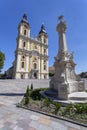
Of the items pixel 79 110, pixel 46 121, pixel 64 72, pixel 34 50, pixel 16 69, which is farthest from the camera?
pixel 34 50

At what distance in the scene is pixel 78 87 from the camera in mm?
9508

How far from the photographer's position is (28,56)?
48719 mm

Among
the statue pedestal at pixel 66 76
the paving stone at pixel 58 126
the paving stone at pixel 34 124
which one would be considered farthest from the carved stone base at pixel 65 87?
the paving stone at pixel 34 124

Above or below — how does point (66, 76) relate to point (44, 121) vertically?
above

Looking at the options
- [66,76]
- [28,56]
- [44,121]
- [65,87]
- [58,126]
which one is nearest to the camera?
[58,126]

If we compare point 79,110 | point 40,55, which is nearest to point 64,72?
point 79,110

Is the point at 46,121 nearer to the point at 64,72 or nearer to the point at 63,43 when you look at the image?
the point at 64,72

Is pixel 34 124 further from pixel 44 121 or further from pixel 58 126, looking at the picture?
pixel 58 126

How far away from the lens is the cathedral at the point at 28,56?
45216 mm

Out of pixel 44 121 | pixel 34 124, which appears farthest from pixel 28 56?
pixel 34 124

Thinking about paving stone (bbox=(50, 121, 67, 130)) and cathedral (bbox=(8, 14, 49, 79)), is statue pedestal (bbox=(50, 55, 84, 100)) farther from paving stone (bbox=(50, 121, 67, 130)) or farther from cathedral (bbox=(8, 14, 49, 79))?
cathedral (bbox=(8, 14, 49, 79))

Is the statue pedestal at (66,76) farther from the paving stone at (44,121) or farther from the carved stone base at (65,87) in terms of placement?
the paving stone at (44,121)

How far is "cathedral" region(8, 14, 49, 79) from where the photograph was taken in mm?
45216

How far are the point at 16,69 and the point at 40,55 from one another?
49.7 ft
